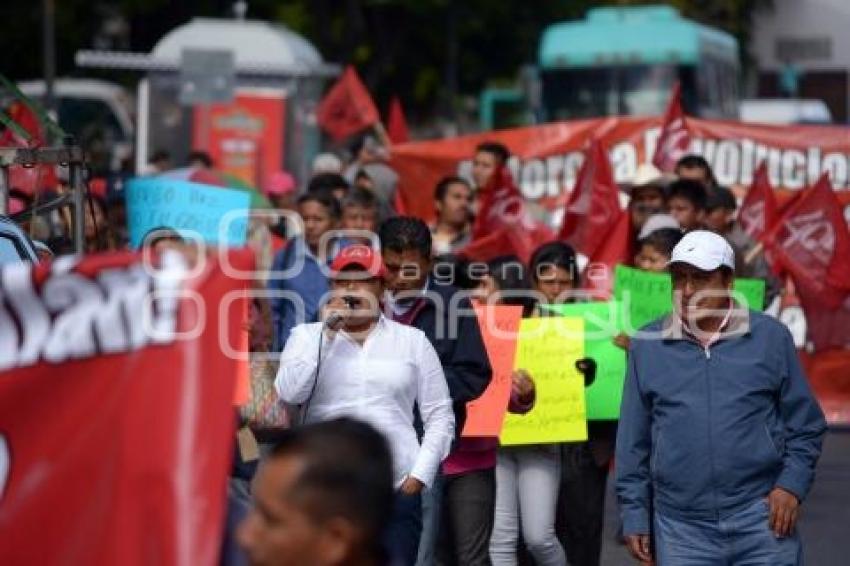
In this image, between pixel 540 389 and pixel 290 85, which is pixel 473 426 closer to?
pixel 540 389

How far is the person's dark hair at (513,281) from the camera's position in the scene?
9.90 metres

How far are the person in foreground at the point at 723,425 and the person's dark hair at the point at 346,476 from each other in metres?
3.05

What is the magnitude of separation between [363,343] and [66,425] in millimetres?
2905

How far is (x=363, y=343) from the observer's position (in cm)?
749

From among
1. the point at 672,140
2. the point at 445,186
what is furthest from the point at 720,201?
the point at 672,140

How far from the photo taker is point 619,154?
17797 mm

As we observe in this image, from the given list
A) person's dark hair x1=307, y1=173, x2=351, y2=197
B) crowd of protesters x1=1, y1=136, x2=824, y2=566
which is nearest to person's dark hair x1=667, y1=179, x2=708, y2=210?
person's dark hair x1=307, y1=173, x2=351, y2=197

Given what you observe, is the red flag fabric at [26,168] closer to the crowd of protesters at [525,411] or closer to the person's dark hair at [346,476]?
the crowd of protesters at [525,411]

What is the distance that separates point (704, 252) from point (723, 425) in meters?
0.52

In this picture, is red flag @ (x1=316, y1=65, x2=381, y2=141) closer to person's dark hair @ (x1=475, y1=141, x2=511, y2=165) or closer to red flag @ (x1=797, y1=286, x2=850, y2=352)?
person's dark hair @ (x1=475, y1=141, x2=511, y2=165)

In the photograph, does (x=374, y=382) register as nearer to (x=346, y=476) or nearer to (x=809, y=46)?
(x=346, y=476)

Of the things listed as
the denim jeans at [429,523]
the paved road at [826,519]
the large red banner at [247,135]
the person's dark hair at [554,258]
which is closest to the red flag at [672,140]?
the paved road at [826,519]

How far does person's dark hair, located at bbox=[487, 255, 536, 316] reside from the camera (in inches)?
390

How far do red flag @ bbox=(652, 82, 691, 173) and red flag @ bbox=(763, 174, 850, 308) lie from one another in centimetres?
193
